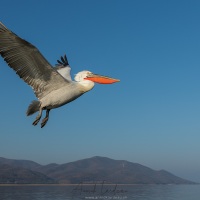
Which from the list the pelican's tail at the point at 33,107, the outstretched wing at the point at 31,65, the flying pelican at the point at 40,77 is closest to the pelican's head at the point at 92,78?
the flying pelican at the point at 40,77

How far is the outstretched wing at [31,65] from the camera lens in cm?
541

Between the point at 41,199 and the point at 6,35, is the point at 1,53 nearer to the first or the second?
the point at 6,35

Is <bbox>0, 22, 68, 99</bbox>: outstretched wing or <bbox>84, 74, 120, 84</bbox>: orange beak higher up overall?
<bbox>0, 22, 68, 99</bbox>: outstretched wing

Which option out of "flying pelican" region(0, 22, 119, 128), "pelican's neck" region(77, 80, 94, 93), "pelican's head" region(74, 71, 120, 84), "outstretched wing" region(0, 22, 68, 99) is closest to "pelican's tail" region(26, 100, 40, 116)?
"flying pelican" region(0, 22, 119, 128)

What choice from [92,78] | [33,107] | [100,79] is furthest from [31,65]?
[100,79]

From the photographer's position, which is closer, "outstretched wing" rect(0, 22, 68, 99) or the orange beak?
the orange beak

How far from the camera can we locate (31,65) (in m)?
5.71

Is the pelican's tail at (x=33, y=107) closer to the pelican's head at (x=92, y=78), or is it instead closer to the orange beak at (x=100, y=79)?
the pelican's head at (x=92, y=78)

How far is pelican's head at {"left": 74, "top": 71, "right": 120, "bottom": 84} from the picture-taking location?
475 cm

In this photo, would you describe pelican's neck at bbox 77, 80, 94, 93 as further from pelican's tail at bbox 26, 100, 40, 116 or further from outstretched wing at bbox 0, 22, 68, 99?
pelican's tail at bbox 26, 100, 40, 116

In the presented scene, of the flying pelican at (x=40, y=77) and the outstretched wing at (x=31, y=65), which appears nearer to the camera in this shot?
the flying pelican at (x=40, y=77)

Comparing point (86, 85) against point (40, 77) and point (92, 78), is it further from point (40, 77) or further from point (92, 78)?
point (40, 77)

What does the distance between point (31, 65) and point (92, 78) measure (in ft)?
3.75

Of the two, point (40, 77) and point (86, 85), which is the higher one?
point (40, 77)
